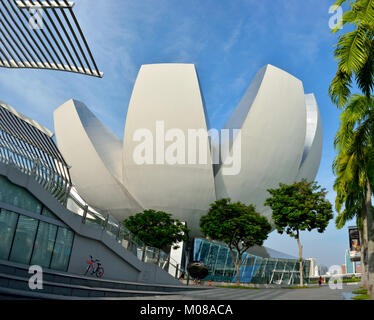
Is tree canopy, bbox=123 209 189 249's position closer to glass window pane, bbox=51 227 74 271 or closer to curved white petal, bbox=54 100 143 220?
curved white petal, bbox=54 100 143 220

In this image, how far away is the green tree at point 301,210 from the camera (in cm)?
2394

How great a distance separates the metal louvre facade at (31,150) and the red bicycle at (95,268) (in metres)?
2.67

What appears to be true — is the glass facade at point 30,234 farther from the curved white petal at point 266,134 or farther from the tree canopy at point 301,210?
the curved white petal at point 266,134

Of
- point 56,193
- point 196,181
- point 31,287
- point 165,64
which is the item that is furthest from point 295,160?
point 31,287

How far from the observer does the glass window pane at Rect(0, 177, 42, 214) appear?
32.5ft

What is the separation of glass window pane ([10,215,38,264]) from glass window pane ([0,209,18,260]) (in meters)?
0.17

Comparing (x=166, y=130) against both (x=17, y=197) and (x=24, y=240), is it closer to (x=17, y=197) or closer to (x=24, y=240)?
(x=17, y=197)

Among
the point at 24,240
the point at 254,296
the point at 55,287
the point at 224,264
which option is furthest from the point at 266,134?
the point at 55,287

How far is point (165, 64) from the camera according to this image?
31766 millimetres

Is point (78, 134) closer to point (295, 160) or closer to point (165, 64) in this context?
point (165, 64)

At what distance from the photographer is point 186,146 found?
107 ft

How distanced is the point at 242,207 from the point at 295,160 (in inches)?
544

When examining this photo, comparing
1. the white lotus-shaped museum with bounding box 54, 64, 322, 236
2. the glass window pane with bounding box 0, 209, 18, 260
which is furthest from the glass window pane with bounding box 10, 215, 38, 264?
→ the white lotus-shaped museum with bounding box 54, 64, 322, 236

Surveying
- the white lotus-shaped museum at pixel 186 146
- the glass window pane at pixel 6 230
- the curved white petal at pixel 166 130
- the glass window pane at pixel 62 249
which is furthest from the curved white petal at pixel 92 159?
the glass window pane at pixel 6 230
